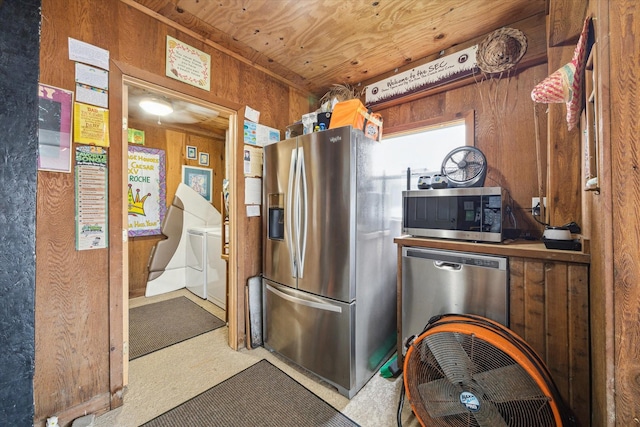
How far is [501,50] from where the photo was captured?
1740mm

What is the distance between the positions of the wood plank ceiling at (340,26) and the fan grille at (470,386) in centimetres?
204

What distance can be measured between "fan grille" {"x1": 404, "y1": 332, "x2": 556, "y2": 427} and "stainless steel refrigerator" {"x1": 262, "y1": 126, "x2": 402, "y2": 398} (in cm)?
51

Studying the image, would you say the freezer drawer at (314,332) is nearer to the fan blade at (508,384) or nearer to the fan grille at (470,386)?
the fan grille at (470,386)

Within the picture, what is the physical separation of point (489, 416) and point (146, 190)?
4213 millimetres

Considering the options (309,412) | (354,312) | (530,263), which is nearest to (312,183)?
(354,312)

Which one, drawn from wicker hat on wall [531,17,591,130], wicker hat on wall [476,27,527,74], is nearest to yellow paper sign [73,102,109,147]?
wicker hat on wall [531,17,591,130]

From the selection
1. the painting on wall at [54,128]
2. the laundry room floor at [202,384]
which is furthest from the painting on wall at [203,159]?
the laundry room floor at [202,384]

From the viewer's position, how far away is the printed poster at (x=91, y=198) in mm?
1426

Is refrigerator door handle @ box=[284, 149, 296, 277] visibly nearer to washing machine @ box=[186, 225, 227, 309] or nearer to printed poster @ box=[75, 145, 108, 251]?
printed poster @ box=[75, 145, 108, 251]

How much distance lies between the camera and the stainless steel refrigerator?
1.64 m

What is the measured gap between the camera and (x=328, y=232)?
172cm

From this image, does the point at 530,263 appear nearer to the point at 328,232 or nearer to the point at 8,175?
the point at 328,232

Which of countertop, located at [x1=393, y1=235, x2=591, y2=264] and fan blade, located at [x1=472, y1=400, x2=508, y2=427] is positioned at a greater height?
countertop, located at [x1=393, y1=235, x2=591, y2=264]

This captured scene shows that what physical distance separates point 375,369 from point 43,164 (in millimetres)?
2535
